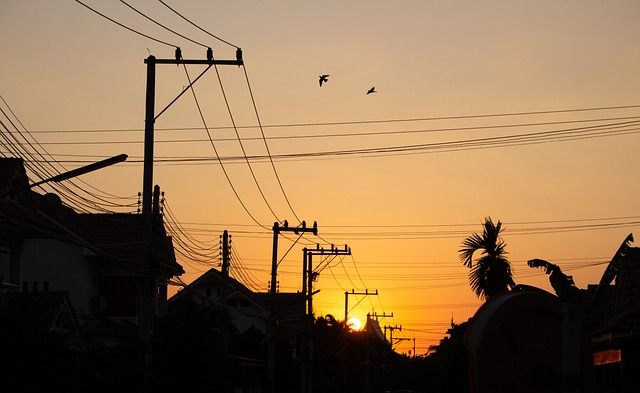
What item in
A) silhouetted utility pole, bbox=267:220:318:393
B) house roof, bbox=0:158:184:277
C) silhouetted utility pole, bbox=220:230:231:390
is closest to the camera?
house roof, bbox=0:158:184:277

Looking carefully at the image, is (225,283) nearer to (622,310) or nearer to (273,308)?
(273,308)

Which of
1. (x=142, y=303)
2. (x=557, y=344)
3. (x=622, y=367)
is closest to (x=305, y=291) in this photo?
(x=142, y=303)

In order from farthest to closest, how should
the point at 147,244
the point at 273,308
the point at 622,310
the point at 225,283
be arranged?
the point at 273,308 → the point at 225,283 → the point at 147,244 → the point at 622,310

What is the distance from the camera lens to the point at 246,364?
58.4 meters

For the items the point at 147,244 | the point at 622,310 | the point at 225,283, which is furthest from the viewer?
the point at 225,283

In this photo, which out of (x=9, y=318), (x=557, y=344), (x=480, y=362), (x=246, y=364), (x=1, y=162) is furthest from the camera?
(x=246, y=364)

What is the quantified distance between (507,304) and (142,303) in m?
16.6

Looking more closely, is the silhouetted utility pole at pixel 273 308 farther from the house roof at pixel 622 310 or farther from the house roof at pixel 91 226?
the house roof at pixel 622 310

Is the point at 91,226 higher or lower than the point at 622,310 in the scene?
higher

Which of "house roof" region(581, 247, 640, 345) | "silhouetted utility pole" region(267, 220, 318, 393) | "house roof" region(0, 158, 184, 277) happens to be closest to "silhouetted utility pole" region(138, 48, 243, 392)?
"house roof" region(0, 158, 184, 277)

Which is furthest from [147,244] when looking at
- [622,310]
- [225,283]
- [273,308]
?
[273,308]

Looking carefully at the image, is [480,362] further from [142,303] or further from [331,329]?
[331,329]

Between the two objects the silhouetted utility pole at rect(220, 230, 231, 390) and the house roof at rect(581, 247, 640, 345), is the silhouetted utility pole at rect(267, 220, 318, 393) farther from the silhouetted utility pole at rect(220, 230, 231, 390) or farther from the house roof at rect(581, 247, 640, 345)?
the house roof at rect(581, 247, 640, 345)

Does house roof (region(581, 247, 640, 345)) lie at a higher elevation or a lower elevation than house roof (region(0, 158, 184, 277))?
lower
